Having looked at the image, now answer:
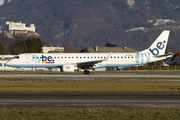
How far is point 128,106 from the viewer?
1794 cm

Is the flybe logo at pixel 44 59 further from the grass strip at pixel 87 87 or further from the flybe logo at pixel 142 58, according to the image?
the grass strip at pixel 87 87

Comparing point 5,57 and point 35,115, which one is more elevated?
point 5,57

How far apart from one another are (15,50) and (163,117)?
10532cm

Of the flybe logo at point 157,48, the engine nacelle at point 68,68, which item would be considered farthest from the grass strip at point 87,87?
the flybe logo at point 157,48

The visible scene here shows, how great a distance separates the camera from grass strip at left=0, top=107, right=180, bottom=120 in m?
15.0

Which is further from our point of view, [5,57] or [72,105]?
[5,57]

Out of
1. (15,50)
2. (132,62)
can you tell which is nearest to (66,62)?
(132,62)

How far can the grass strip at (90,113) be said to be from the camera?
49.1 ft

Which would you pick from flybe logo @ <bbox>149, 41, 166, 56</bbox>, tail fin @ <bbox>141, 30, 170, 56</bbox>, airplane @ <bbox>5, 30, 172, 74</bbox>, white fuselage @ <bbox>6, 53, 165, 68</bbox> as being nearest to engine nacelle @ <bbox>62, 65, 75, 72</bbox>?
airplane @ <bbox>5, 30, 172, 74</bbox>

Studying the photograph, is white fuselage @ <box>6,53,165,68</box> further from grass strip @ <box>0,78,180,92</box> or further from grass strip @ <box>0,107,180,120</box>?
grass strip @ <box>0,107,180,120</box>

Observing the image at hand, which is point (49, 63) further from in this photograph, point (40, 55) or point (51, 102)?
point (51, 102)

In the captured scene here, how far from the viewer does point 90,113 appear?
15.9 metres

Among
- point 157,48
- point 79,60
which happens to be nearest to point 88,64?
point 79,60

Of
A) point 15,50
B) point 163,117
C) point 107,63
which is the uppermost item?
point 15,50
